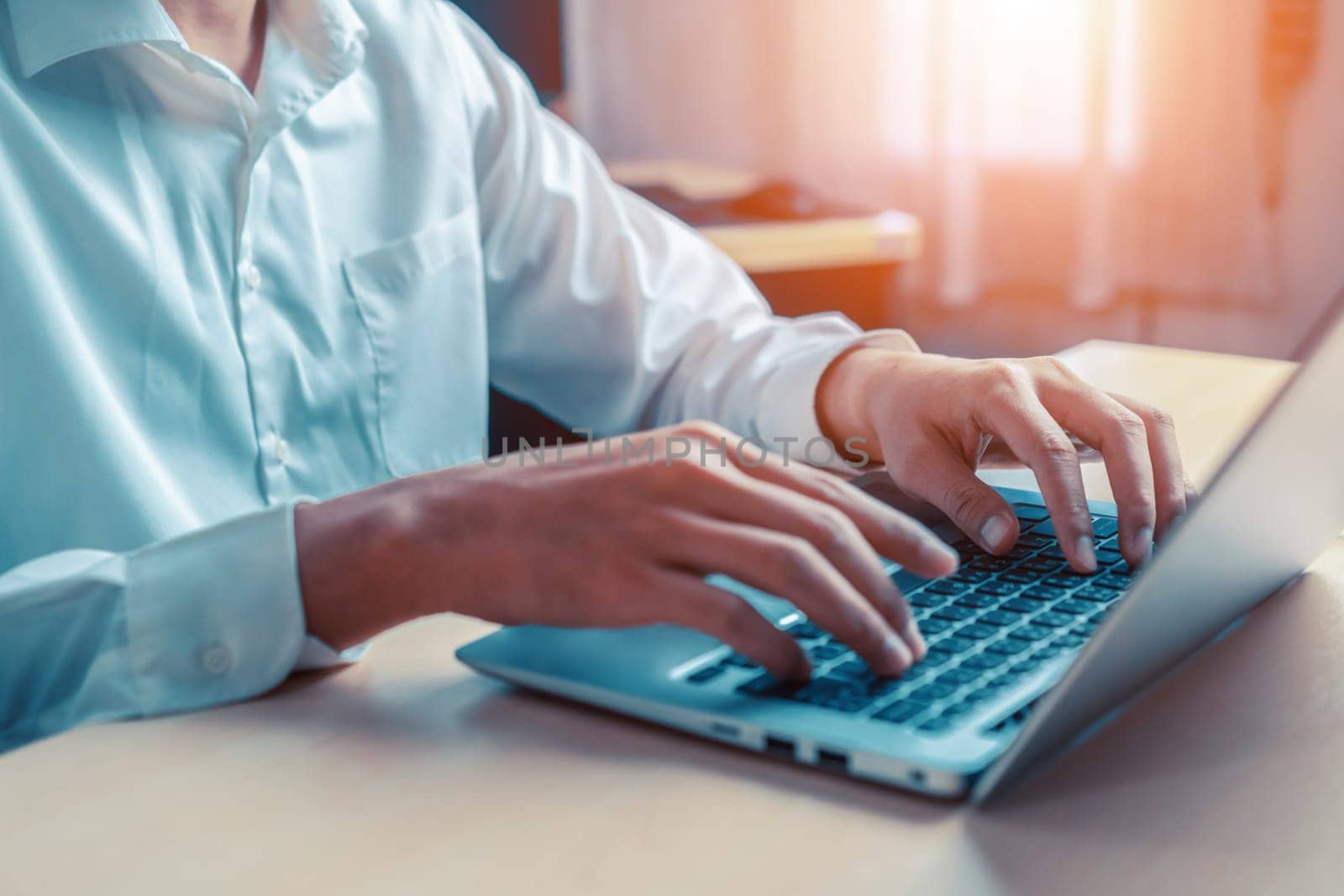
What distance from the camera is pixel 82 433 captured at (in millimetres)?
675

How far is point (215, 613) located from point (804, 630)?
0.22 m

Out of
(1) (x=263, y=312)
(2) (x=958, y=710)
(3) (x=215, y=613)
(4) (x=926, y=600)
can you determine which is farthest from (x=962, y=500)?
(1) (x=263, y=312)

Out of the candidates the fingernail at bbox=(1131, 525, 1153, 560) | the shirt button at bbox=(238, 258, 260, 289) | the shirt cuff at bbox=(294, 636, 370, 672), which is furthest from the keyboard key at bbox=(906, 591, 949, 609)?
the shirt button at bbox=(238, 258, 260, 289)

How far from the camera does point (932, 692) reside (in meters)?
0.39

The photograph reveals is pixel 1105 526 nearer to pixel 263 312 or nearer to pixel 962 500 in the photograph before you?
pixel 962 500

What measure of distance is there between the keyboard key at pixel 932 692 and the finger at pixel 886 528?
5 centimetres

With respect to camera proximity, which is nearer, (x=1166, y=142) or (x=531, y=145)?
(x=531, y=145)

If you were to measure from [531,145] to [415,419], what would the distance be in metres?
0.27

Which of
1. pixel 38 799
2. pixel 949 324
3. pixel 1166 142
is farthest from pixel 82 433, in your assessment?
pixel 1166 142

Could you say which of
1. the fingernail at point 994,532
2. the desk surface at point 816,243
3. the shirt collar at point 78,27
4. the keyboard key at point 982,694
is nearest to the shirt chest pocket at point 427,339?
the shirt collar at point 78,27

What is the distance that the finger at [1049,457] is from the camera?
0.52 metres

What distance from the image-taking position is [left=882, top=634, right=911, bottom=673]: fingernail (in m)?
0.40

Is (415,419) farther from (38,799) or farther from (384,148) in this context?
(38,799)

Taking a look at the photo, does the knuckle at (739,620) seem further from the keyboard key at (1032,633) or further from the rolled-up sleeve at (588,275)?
the rolled-up sleeve at (588,275)
